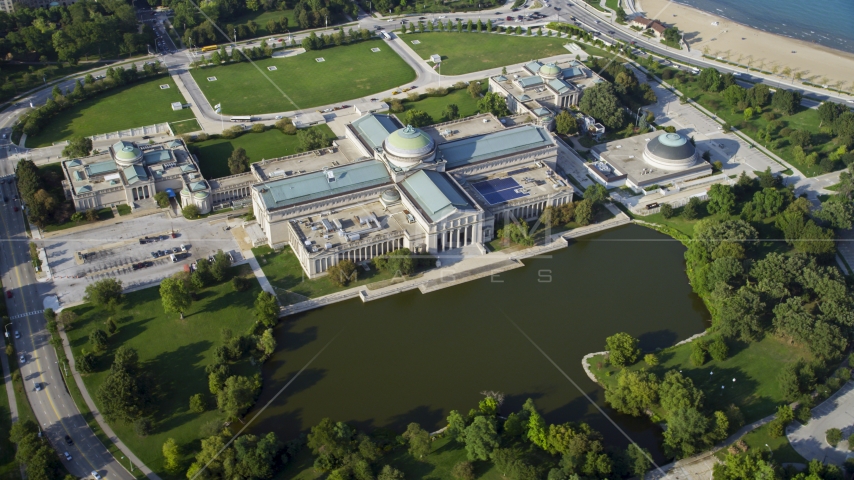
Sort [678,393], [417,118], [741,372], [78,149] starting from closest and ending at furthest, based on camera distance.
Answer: [678,393], [741,372], [78,149], [417,118]

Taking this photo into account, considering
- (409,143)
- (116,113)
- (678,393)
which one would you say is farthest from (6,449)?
(116,113)

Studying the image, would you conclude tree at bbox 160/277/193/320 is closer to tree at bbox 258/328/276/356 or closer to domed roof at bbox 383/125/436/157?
tree at bbox 258/328/276/356

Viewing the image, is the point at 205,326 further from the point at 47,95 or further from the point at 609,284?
the point at 47,95

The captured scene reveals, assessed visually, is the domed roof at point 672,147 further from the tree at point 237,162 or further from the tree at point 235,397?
the tree at point 235,397

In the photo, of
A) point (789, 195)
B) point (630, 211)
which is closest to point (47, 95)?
point (630, 211)

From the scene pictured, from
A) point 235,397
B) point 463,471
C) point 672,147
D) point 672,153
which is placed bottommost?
point 463,471

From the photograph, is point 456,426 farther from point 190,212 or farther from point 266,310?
point 190,212

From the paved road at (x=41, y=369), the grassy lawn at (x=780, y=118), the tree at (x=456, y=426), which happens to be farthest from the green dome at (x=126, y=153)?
the grassy lawn at (x=780, y=118)
